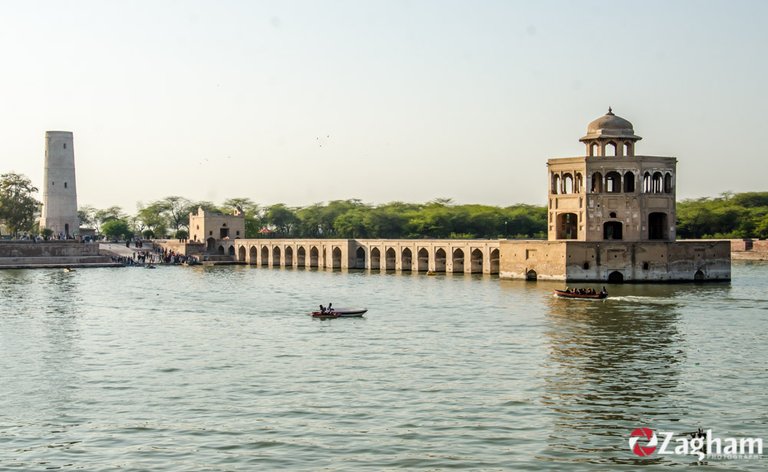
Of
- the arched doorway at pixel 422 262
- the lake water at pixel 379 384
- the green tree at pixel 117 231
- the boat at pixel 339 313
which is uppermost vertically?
the green tree at pixel 117 231

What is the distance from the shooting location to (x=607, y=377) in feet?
74.0

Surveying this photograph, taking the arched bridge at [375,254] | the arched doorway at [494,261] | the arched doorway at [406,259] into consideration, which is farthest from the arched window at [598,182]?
the arched doorway at [406,259]

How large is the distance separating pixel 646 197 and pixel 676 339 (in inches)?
1090

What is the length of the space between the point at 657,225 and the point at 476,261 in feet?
45.7

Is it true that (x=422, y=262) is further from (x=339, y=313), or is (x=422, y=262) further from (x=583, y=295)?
(x=339, y=313)

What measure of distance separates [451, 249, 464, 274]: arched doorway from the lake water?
26.3 meters

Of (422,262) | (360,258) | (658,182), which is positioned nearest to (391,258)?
(422,262)

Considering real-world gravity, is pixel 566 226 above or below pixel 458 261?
above

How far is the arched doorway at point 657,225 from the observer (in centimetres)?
5697

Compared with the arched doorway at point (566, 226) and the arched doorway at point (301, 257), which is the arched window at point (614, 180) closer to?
the arched doorway at point (566, 226)

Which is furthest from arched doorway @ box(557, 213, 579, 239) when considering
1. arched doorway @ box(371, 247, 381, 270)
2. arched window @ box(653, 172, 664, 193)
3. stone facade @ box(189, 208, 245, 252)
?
stone facade @ box(189, 208, 245, 252)

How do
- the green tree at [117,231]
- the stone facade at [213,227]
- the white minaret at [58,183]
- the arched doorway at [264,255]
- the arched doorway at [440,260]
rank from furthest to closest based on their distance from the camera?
the green tree at [117,231]
the stone facade at [213,227]
the arched doorway at [264,255]
the white minaret at [58,183]
the arched doorway at [440,260]

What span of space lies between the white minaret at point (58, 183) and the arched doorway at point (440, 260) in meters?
36.7

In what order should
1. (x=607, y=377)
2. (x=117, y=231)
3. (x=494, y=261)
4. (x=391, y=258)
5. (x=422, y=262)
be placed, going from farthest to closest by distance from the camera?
(x=117, y=231)
(x=391, y=258)
(x=422, y=262)
(x=494, y=261)
(x=607, y=377)
